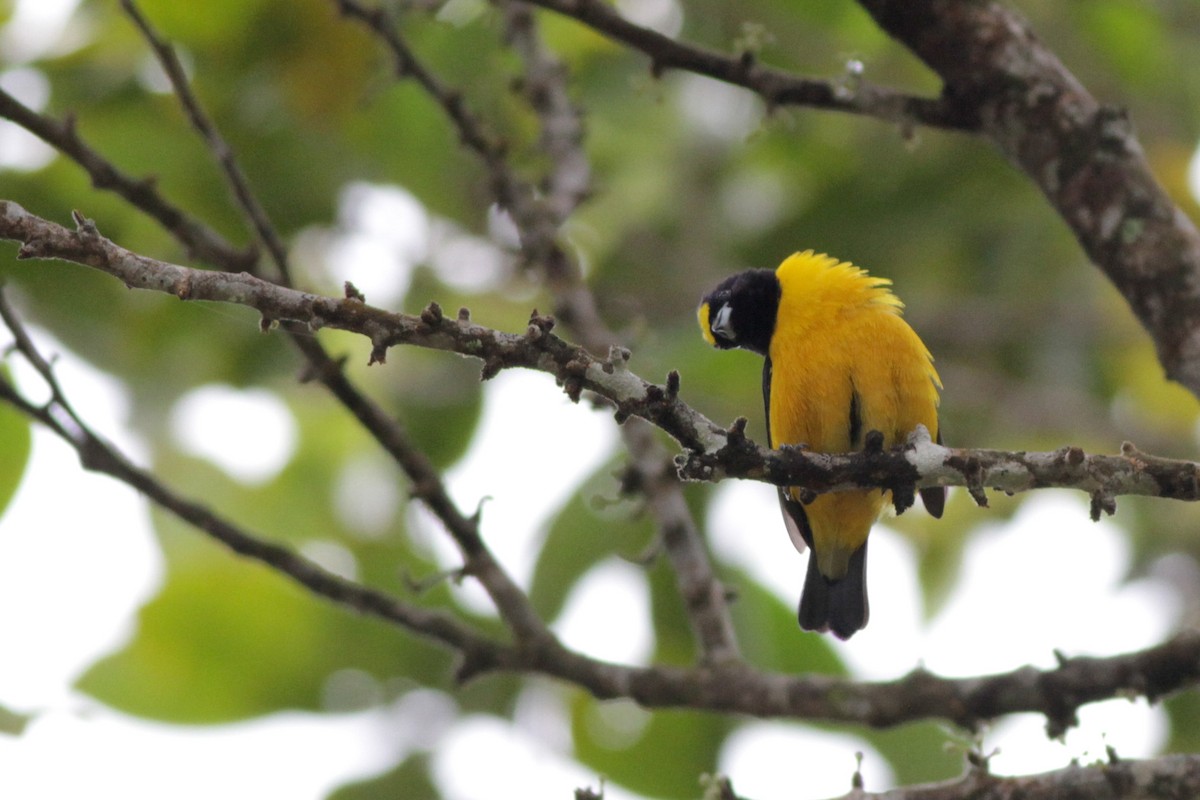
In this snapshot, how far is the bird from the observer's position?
14.1ft

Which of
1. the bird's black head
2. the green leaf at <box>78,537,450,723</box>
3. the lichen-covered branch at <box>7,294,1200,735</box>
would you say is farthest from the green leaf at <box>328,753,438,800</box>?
the bird's black head

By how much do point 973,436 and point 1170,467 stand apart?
392 centimetres

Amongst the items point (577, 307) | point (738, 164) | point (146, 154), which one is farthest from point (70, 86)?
point (738, 164)

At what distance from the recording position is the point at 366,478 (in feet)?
22.2

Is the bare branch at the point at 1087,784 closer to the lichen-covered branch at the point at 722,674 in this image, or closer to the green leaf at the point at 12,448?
the lichen-covered branch at the point at 722,674

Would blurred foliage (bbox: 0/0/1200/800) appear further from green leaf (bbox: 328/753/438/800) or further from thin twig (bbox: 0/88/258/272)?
thin twig (bbox: 0/88/258/272)

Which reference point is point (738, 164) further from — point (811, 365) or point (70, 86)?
point (70, 86)

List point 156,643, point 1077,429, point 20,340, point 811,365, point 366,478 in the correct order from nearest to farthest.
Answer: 1. point 20,340
2. point 811,365
3. point 156,643
4. point 1077,429
5. point 366,478

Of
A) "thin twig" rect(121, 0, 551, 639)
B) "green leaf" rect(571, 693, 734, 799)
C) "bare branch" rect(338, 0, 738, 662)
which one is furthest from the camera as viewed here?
"green leaf" rect(571, 693, 734, 799)

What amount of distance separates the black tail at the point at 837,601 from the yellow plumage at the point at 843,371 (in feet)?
0.78

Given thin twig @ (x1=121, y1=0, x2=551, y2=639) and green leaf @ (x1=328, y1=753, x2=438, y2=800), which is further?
green leaf @ (x1=328, y1=753, x2=438, y2=800)

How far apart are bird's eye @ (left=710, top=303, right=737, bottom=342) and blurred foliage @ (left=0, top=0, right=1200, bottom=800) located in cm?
12

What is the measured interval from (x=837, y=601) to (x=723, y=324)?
1101 millimetres

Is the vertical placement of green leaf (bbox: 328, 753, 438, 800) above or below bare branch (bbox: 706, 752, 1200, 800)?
above
